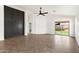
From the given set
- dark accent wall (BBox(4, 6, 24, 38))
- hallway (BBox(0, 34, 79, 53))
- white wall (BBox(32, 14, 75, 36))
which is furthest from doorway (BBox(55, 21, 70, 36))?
hallway (BBox(0, 34, 79, 53))

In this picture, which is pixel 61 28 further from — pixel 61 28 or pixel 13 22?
pixel 13 22

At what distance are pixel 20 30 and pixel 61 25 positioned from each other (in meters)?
5.15

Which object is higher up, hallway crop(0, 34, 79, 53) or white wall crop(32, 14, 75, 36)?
white wall crop(32, 14, 75, 36)

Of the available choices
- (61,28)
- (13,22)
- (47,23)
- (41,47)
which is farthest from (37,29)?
(41,47)

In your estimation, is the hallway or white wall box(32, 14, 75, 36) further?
white wall box(32, 14, 75, 36)

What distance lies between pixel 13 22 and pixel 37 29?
4.27 metres

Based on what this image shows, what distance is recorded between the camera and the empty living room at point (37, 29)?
2.25 metres

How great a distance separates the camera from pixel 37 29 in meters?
10.4

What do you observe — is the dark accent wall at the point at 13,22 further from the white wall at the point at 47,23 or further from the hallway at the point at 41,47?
the white wall at the point at 47,23

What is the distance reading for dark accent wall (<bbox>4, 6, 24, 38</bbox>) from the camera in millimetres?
5534

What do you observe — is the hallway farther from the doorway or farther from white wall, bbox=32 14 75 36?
the doorway
